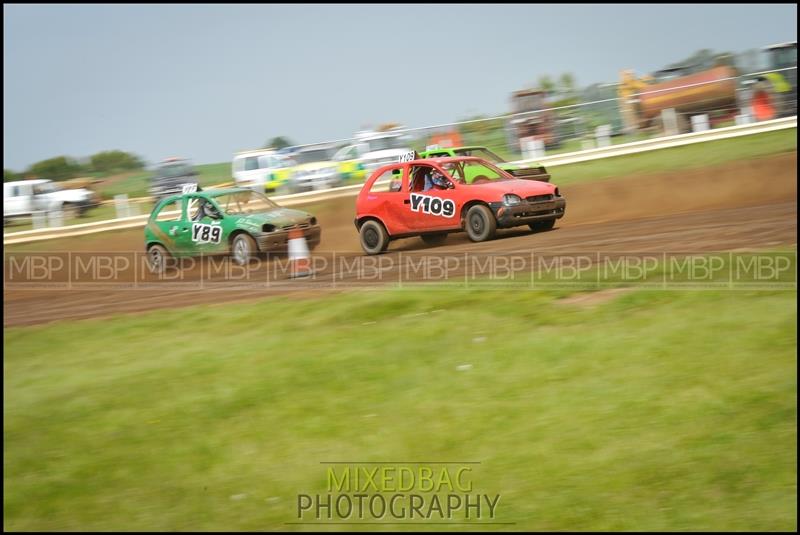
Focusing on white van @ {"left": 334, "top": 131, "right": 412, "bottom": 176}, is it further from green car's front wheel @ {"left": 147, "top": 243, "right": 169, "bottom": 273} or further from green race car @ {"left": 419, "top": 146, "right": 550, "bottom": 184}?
green car's front wheel @ {"left": 147, "top": 243, "right": 169, "bottom": 273}

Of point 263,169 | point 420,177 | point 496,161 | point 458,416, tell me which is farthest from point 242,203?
point 263,169

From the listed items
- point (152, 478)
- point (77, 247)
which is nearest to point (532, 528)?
point (152, 478)

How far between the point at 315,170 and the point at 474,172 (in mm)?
7318

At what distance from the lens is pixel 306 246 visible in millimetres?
11492

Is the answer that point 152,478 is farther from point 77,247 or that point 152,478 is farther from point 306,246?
point 77,247

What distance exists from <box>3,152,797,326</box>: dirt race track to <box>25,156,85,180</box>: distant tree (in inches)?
397

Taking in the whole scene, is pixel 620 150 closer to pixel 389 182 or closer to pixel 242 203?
pixel 389 182

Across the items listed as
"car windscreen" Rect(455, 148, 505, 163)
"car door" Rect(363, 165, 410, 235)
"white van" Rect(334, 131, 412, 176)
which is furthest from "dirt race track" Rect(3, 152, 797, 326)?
"white van" Rect(334, 131, 412, 176)

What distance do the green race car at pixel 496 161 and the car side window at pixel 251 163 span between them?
9519 mm

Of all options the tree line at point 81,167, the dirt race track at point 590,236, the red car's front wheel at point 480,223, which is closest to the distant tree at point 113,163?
the tree line at point 81,167

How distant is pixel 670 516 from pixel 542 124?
12464 mm

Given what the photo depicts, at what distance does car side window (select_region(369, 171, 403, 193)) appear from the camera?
11.2 m

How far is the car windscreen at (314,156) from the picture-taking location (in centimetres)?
1733

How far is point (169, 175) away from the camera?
70.0ft
